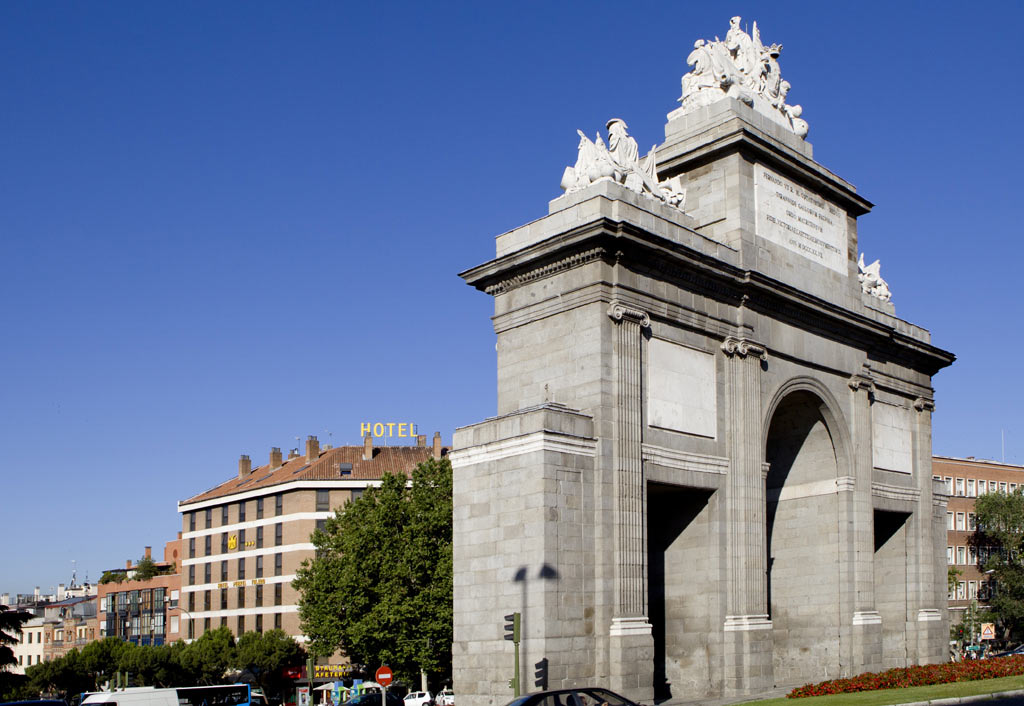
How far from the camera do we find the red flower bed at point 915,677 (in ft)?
100

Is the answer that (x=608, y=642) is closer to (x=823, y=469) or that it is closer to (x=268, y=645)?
(x=823, y=469)

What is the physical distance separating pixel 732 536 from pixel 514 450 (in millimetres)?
7904

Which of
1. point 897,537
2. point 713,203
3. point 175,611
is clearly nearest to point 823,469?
point 897,537

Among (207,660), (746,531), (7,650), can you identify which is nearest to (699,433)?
(746,531)

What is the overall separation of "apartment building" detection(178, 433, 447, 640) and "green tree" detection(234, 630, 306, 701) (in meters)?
1.75

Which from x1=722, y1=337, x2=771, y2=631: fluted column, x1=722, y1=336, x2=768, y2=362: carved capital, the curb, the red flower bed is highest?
x1=722, y1=336, x2=768, y2=362: carved capital

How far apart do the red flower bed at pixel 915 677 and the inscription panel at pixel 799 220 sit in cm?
1388

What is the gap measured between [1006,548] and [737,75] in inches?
2471

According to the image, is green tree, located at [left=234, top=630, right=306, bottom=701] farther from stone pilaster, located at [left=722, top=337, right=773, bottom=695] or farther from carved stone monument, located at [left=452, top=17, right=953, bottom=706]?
stone pilaster, located at [left=722, top=337, right=773, bottom=695]

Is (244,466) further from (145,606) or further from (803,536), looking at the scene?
(803,536)

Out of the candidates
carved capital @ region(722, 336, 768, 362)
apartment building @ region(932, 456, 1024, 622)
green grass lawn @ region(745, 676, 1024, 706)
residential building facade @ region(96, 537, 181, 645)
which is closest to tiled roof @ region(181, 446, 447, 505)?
residential building facade @ region(96, 537, 181, 645)

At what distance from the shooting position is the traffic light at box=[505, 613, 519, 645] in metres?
25.0

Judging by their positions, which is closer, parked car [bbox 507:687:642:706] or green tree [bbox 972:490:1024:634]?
parked car [bbox 507:687:642:706]

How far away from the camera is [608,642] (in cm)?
2828
